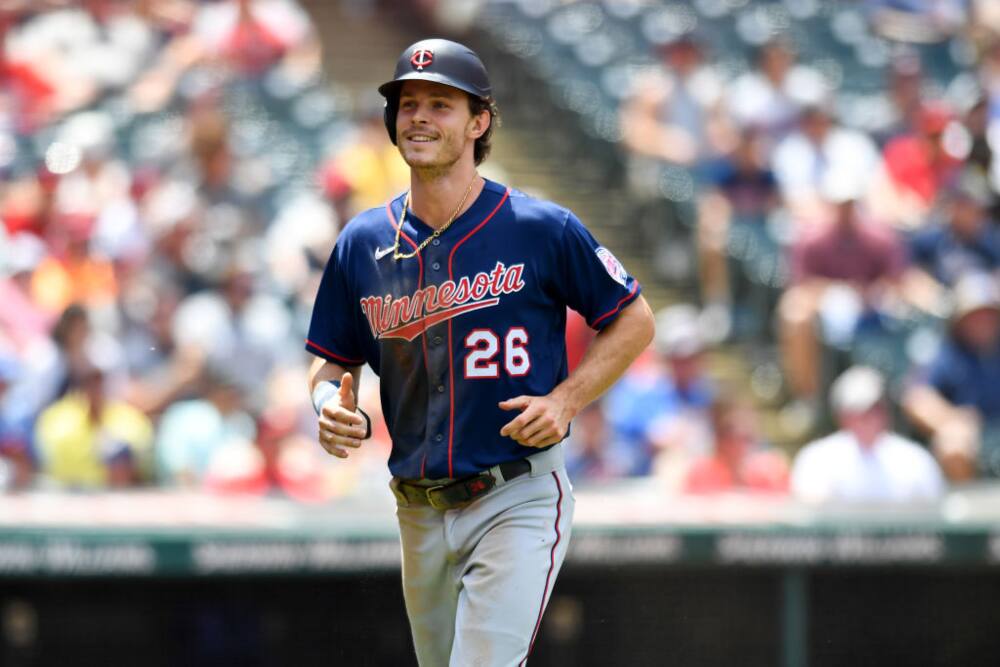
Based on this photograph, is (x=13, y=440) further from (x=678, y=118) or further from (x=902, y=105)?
(x=902, y=105)

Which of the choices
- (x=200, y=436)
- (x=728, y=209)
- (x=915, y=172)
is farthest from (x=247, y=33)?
(x=915, y=172)

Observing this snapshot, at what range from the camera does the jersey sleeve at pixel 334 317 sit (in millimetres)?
3672

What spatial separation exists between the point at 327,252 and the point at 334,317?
414 centimetres

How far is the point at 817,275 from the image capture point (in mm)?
8016

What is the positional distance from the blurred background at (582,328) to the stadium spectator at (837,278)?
0.8 inches

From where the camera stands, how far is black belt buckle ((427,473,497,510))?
343cm

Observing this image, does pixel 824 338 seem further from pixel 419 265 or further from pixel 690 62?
pixel 419 265

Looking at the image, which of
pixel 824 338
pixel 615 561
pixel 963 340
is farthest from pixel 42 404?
pixel 963 340

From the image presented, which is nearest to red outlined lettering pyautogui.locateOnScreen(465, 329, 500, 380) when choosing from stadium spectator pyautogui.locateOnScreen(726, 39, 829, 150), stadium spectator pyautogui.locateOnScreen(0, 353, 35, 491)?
stadium spectator pyautogui.locateOnScreen(0, 353, 35, 491)

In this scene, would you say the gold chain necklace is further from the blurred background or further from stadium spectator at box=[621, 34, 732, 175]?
stadium spectator at box=[621, 34, 732, 175]

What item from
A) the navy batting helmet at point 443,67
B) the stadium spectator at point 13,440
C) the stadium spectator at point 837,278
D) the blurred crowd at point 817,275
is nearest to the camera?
the navy batting helmet at point 443,67

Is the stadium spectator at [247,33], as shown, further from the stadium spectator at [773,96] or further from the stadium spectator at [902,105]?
the stadium spectator at [902,105]

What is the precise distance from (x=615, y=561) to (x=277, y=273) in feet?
9.24

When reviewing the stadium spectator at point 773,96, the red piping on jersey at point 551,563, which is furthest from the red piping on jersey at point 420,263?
the stadium spectator at point 773,96
